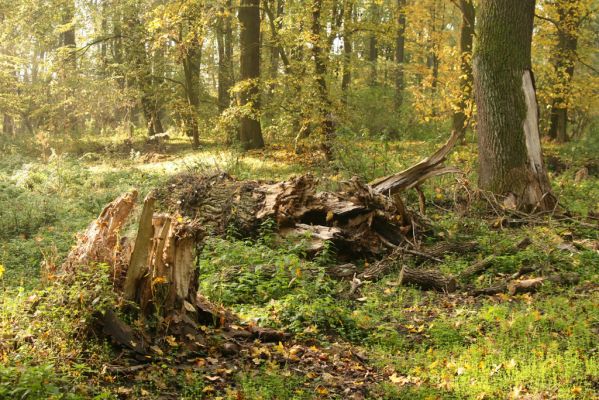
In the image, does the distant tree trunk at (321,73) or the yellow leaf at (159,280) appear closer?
the yellow leaf at (159,280)

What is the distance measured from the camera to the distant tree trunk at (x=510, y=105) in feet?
36.5

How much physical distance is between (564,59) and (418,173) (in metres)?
10.7

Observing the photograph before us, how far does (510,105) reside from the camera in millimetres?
11156

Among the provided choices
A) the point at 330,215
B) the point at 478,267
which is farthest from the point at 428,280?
the point at 330,215

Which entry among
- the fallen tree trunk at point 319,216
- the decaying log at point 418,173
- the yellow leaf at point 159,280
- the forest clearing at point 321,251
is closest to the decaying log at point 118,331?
the forest clearing at point 321,251

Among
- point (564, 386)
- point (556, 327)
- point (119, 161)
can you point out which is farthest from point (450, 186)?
point (119, 161)

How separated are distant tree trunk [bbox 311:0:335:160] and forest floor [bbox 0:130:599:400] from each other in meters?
4.68

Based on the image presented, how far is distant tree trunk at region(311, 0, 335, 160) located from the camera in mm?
15703

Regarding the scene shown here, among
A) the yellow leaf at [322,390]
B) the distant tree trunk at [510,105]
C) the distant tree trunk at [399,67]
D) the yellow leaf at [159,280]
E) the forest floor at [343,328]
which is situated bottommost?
the yellow leaf at [322,390]

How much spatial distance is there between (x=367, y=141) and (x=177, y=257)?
9914 millimetres

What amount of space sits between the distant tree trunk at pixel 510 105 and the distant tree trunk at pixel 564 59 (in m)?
6.87

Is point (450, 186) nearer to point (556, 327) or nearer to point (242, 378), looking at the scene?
point (556, 327)

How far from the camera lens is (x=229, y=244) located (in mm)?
9023

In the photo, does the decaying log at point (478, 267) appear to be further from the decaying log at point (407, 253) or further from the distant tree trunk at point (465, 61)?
the distant tree trunk at point (465, 61)
